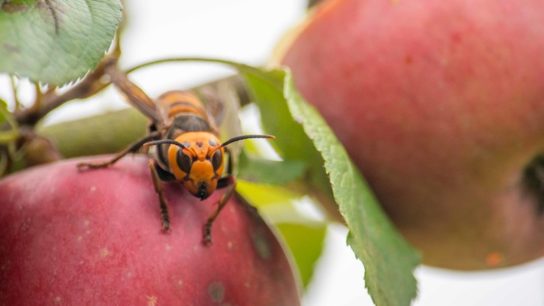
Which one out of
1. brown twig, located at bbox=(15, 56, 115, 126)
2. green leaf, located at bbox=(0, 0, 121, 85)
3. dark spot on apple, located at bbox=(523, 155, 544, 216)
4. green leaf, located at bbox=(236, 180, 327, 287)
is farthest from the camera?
green leaf, located at bbox=(236, 180, 327, 287)

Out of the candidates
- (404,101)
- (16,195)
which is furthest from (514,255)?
(16,195)

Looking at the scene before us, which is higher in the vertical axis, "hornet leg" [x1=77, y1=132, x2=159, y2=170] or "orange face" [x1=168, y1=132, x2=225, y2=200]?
"orange face" [x1=168, y1=132, x2=225, y2=200]

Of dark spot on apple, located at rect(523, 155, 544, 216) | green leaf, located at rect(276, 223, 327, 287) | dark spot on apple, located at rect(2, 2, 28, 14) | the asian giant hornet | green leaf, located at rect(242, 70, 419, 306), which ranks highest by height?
dark spot on apple, located at rect(2, 2, 28, 14)

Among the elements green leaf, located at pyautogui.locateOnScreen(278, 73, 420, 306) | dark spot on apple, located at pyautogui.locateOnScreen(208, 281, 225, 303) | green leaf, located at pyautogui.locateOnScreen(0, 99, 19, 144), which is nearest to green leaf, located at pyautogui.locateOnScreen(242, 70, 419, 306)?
green leaf, located at pyautogui.locateOnScreen(278, 73, 420, 306)

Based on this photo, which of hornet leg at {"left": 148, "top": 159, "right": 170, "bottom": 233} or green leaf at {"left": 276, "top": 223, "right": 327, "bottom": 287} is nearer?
hornet leg at {"left": 148, "top": 159, "right": 170, "bottom": 233}

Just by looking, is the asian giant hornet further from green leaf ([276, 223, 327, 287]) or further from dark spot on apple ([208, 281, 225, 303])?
green leaf ([276, 223, 327, 287])

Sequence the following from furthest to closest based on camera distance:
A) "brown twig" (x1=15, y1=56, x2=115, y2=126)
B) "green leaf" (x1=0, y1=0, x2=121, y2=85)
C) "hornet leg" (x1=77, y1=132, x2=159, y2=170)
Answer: "brown twig" (x1=15, y1=56, x2=115, y2=126), "hornet leg" (x1=77, y1=132, x2=159, y2=170), "green leaf" (x1=0, y1=0, x2=121, y2=85)

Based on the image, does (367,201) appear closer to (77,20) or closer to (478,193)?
(478,193)
